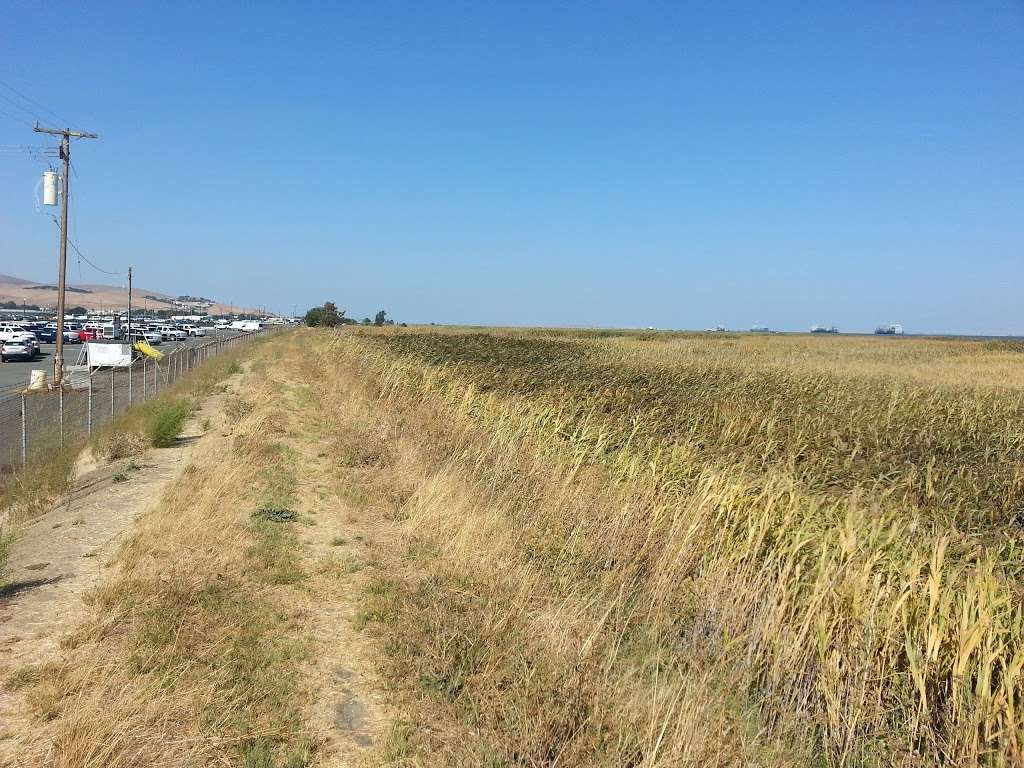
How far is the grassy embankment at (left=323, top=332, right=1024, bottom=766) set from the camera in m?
3.71

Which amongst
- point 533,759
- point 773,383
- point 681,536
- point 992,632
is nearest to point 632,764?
point 533,759

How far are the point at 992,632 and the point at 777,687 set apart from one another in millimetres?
1345

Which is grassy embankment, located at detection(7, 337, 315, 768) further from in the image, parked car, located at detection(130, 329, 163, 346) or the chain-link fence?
parked car, located at detection(130, 329, 163, 346)

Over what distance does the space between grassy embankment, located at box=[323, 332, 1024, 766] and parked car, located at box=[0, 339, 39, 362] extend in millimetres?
47212

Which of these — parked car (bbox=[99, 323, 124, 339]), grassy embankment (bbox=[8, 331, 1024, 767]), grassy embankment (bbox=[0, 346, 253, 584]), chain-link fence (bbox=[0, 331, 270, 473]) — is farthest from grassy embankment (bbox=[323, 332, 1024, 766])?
parked car (bbox=[99, 323, 124, 339])

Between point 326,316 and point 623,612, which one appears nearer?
point 623,612

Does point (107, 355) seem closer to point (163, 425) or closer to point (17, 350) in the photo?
point (17, 350)

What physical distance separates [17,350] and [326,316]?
311ft

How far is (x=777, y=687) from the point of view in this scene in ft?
14.4

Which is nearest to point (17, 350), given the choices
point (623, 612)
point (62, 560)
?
point (62, 560)

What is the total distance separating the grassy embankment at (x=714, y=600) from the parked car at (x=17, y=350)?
47212 mm

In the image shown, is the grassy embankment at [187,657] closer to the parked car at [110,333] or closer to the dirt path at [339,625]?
the dirt path at [339,625]

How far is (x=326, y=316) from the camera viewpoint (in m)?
138

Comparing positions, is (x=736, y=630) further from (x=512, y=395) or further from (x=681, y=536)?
(x=512, y=395)
